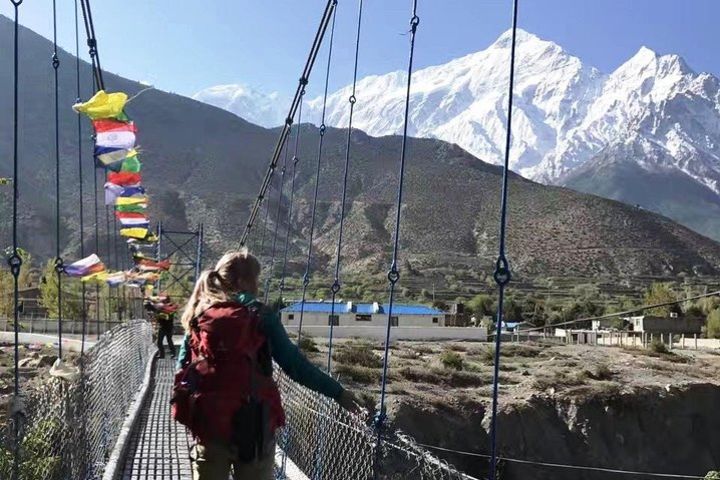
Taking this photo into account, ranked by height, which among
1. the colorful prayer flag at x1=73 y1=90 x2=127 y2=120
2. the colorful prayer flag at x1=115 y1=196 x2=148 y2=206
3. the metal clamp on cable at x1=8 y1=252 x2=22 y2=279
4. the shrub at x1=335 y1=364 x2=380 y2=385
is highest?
the colorful prayer flag at x1=73 y1=90 x2=127 y2=120

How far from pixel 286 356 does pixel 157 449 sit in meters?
3.32

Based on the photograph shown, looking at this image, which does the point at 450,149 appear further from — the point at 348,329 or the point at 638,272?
the point at 348,329

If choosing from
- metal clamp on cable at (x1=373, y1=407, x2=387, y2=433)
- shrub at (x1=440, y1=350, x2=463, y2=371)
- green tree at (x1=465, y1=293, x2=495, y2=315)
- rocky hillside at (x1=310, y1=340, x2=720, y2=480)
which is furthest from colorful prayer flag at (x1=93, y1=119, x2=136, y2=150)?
green tree at (x1=465, y1=293, x2=495, y2=315)

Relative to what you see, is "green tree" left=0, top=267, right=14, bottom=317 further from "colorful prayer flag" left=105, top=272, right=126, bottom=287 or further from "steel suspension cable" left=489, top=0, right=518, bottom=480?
"steel suspension cable" left=489, top=0, right=518, bottom=480

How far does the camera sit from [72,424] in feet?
11.6

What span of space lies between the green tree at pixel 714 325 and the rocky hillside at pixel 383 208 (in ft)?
93.6

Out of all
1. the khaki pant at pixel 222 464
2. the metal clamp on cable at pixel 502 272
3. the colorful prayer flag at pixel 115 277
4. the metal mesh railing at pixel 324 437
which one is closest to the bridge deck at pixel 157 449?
the metal mesh railing at pixel 324 437

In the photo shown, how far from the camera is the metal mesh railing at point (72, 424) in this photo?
3506mm

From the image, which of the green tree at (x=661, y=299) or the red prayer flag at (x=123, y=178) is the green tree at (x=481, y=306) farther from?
the red prayer flag at (x=123, y=178)

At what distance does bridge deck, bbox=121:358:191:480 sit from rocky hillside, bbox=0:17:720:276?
192 ft

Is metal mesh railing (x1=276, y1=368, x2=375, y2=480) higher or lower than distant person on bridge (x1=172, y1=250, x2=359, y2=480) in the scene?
lower

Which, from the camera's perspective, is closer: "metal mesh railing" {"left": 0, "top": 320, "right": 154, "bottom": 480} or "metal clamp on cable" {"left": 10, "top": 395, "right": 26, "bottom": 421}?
"metal clamp on cable" {"left": 10, "top": 395, "right": 26, "bottom": 421}

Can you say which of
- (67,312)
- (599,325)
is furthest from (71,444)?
(599,325)

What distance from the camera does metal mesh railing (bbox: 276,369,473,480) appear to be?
296 centimetres
